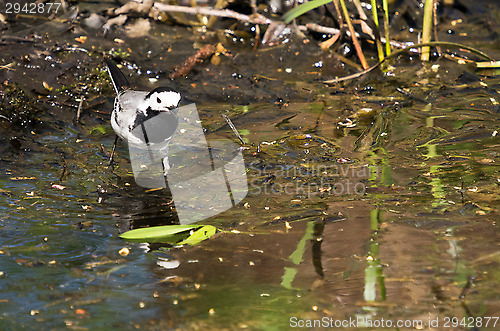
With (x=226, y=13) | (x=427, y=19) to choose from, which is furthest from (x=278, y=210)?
(x=226, y=13)

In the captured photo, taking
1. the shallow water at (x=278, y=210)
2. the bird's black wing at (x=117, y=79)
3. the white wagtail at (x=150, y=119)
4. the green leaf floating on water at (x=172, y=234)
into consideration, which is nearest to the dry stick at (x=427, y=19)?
the shallow water at (x=278, y=210)

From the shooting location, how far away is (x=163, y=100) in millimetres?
4109

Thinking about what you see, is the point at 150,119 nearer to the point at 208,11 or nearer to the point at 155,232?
the point at 155,232

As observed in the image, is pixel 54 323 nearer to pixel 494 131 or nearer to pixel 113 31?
pixel 494 131

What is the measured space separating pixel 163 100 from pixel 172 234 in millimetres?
1260

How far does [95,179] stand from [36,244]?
0.86 m

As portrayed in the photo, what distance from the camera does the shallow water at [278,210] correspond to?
2.62m

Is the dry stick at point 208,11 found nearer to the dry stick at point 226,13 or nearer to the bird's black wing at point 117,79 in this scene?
the dry stick at point 226,13

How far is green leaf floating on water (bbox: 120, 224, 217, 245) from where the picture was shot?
124 inches

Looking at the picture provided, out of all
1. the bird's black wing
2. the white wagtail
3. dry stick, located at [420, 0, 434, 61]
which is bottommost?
the white wagtail

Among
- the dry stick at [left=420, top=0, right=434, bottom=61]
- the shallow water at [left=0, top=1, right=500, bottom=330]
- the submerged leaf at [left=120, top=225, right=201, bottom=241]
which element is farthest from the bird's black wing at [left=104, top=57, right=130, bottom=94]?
the dry stick at [left=420, top=0, right=434, bottom=61]

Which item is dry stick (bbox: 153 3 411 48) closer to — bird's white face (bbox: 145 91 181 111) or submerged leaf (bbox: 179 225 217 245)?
bird's white face (bbox: 145 91 181 111)

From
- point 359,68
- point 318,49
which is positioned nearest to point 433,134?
point 359,68

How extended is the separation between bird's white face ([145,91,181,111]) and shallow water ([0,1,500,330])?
1.64 feet
